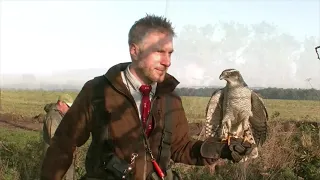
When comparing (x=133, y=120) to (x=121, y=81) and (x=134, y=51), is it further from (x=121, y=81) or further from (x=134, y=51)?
(x=134, y=51)

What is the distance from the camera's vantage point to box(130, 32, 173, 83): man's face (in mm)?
2820

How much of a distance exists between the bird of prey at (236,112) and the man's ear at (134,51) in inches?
62.6

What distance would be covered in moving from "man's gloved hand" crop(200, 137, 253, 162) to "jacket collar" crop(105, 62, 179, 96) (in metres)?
0.45

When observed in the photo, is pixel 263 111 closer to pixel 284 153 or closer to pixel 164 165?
pixel 164 165

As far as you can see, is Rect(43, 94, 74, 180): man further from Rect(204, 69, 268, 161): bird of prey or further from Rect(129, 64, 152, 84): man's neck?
Rect(129, 64, 152, 84): man's neck

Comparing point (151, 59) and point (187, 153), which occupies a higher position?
point (151, 59)

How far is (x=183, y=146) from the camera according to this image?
3203 millimetres

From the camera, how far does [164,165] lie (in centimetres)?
294

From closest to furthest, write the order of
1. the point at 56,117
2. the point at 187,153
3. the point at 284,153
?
the point at 187,153, the point at 56,117, the point at 284,153

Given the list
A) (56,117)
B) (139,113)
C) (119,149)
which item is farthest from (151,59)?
(56,117)

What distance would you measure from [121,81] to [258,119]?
221 centimetres

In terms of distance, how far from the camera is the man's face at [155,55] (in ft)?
9.25

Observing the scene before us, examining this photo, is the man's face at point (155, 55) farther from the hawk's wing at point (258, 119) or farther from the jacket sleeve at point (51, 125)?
the jacket sleeve at point (51, 125)

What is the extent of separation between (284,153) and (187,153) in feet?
20.2
